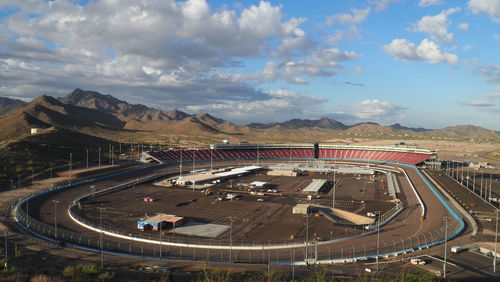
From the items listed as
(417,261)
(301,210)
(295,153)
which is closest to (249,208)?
(301,210)

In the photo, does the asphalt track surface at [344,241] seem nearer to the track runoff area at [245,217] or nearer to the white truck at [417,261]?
the track runoff area at [245,217]

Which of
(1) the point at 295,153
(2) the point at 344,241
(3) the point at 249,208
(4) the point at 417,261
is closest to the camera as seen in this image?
(4) the point at 417,261

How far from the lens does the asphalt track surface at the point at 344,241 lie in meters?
38.8

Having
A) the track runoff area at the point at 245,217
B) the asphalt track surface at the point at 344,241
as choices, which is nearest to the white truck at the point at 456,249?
the track runoff area at the point at 245,217

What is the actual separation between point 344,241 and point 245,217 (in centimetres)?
1811

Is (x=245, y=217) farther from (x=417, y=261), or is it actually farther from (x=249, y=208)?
(x=417, y=261)

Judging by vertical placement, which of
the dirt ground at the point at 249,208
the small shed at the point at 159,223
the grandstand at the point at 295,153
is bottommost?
the dirt ground at the point at 249,208

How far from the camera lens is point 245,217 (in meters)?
56.4

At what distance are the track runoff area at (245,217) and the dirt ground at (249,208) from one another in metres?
0.17

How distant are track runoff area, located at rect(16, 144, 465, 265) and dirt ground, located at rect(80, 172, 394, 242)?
0.17m

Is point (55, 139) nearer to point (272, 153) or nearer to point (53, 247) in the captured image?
point (272, 153)

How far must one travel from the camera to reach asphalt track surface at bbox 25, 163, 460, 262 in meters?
38.8

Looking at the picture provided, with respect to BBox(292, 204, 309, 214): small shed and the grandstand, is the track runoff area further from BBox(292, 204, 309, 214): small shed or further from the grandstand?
the grandstand

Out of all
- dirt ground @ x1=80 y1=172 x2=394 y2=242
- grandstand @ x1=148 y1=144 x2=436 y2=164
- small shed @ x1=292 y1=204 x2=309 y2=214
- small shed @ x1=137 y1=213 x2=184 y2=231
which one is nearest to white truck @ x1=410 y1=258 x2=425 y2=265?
dirt ground @ x1=80 y1=172 x2=394 y2=242
